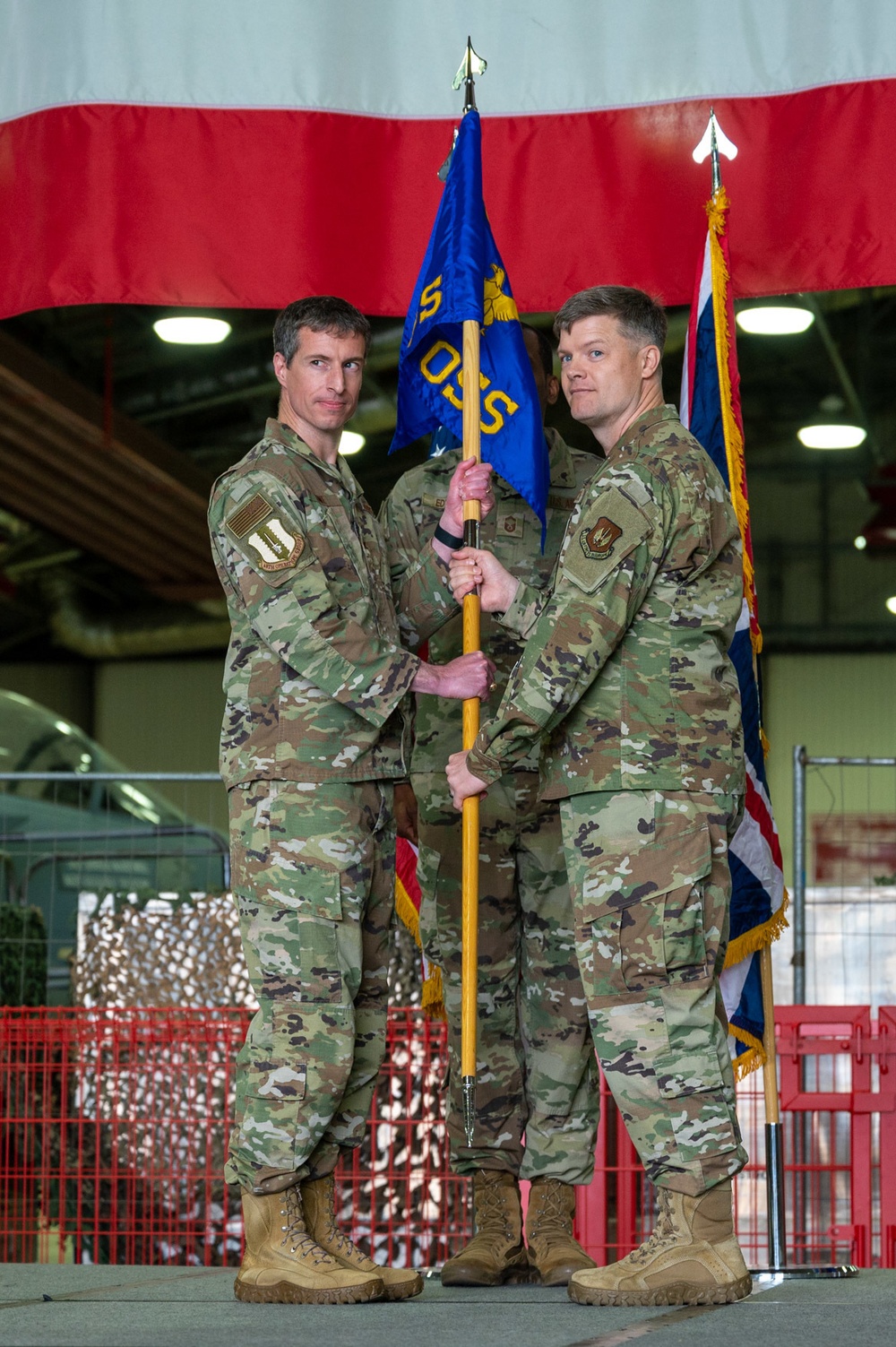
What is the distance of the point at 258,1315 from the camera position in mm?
2631

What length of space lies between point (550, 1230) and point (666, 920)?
0.80 meters

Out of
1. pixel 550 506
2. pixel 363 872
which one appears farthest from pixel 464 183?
pixel 363 872

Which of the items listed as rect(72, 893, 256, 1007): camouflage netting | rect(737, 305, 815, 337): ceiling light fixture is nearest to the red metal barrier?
rect(72, 893, 256, 1007): camouflage netting

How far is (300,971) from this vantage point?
2.91 metres

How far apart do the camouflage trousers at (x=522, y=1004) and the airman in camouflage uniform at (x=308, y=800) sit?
1.05 feet

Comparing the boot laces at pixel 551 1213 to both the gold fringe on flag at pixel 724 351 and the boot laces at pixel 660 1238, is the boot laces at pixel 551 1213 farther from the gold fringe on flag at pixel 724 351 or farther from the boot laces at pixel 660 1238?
the gold fringe on flag at pixel 724 351

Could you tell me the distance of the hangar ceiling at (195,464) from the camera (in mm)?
9758

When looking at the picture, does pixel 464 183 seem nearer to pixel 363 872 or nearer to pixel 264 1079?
pixel 363 872

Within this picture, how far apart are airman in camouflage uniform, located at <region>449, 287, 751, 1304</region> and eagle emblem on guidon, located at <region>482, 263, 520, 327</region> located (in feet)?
1.64

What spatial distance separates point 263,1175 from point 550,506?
1.50 metres

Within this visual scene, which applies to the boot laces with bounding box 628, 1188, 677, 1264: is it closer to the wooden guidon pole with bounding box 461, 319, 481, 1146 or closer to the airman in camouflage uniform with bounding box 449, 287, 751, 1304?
the airman in camouflage uniform with bounding box 449, 287, 751, 1304

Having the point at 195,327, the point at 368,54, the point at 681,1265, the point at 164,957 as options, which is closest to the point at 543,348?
the point at 368,54

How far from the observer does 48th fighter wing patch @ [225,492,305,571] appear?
2979mm

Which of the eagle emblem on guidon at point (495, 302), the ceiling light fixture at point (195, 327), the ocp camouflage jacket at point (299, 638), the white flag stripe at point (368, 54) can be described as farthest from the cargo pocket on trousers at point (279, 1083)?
the ceiling light fixture at point (195, 327)
